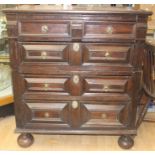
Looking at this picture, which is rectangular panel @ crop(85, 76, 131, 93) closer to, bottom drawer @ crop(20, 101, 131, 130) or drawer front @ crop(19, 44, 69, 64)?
bottom drawer @ crop(20, 101, 131, 130)

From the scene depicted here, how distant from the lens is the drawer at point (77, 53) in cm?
147

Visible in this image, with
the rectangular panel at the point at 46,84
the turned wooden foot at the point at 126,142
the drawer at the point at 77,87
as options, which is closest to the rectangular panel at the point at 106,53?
the drawer at the point at 77,87

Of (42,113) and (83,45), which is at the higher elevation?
(83,45)

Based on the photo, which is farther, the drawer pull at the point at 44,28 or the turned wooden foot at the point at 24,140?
the turned wooden foot at the point at 24,140

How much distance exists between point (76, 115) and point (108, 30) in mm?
572

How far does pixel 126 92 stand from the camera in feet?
5.17

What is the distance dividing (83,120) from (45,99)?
281 millimetres

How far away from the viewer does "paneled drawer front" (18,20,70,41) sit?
1428 mm

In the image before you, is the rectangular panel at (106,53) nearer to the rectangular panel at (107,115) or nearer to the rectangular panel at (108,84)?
the rectangular panel at (108,84)

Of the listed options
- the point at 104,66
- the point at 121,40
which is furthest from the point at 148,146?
the point at 121,40

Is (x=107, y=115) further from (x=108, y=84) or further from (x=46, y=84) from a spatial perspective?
(x=46, y=84)

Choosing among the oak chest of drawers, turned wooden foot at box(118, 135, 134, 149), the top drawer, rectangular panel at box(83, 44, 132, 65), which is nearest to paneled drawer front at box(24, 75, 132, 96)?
the oak chest of drawers

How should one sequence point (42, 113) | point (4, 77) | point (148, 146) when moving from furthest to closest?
point (4, 77)
point (148, 146)
point (42, 113)
